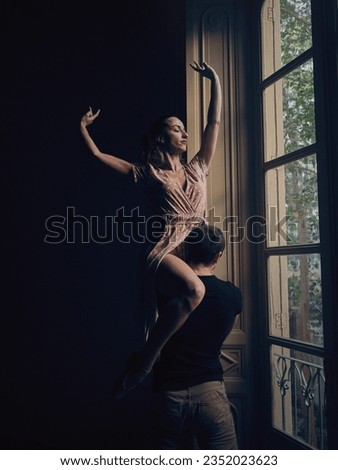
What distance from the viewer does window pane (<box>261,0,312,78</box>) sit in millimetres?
1706

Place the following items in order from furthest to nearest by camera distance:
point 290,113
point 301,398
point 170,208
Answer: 1. point 290,113
2. point 301,398
3. point 170,208

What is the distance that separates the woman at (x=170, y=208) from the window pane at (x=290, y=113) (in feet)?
1.03

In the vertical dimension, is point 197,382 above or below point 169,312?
below

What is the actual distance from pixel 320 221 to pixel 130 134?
3.69 ft

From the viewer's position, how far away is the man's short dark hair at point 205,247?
1.49 meters

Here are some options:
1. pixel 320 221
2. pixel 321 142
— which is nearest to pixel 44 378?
pixel 320 221

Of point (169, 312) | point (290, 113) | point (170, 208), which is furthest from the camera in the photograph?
point (290, 113)

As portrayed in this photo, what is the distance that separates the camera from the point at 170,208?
1.56 m

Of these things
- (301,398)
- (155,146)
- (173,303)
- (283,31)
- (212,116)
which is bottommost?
(301,398)

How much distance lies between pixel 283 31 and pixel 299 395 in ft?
4.47

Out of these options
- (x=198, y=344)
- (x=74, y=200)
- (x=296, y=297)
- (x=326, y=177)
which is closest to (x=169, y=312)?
(x=198, y=344)

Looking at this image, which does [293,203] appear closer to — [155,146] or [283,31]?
[155,146]

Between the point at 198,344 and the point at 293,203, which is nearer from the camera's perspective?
the point at 198,344

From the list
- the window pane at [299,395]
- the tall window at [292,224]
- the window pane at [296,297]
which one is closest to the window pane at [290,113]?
the tall window at [292,224]
